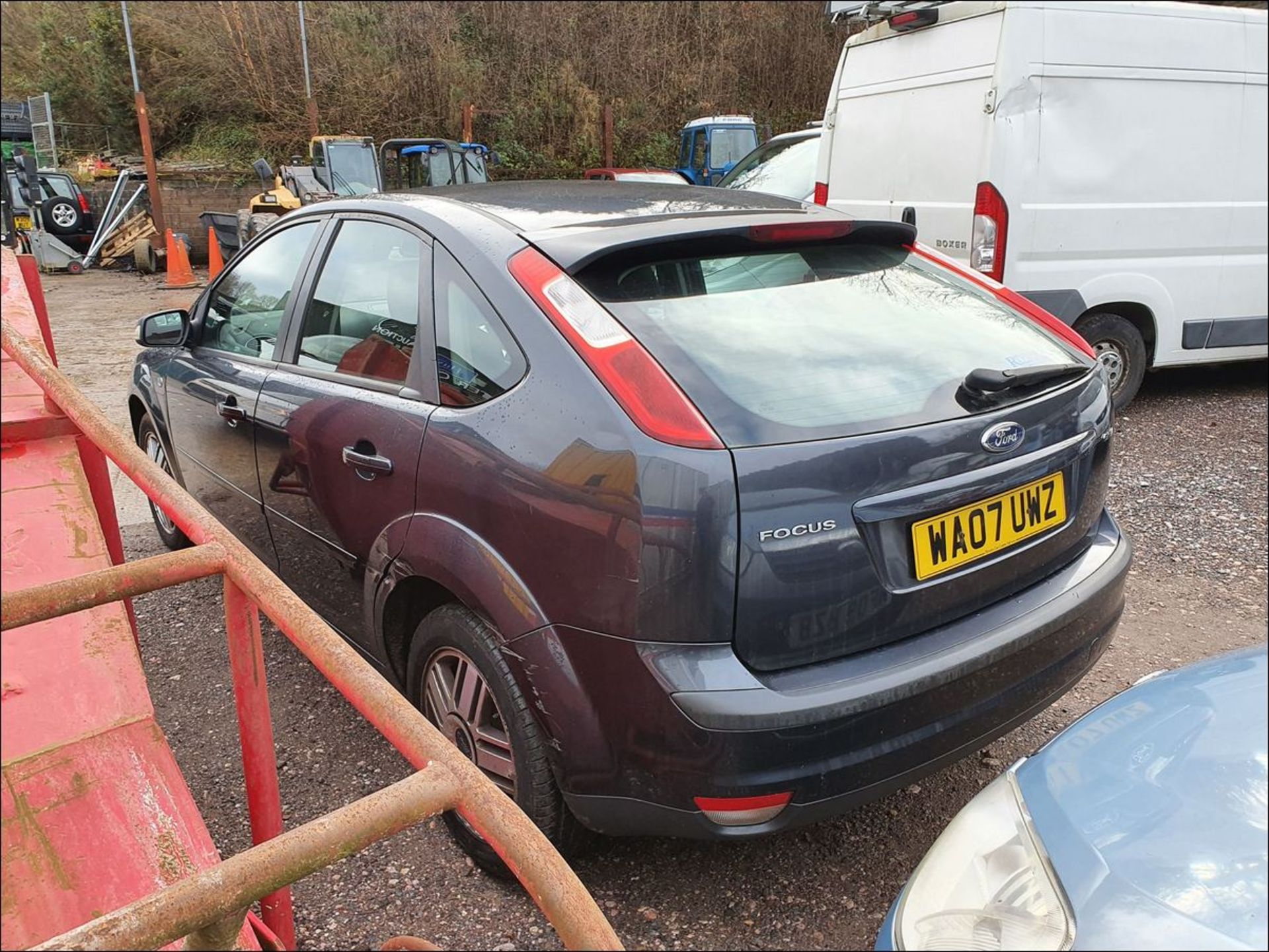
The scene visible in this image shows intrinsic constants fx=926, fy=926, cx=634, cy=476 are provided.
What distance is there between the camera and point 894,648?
183 centimetres

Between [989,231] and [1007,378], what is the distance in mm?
3343

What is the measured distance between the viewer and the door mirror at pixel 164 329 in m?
3.43

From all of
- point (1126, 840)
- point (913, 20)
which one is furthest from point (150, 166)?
point (1126, 840)

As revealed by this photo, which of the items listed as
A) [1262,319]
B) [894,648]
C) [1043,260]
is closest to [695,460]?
[894,648]

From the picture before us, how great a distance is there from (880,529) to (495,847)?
1.09 m

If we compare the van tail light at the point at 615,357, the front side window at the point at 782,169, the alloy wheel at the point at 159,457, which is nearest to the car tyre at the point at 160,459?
the alloy wheel at the point at 159,457

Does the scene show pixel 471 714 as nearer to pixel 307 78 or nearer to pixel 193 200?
pixel 193 200

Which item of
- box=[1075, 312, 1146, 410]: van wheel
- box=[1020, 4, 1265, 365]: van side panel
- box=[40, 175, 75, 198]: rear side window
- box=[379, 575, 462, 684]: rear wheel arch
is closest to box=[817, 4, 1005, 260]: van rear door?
box=[1020, 4, 1265, 365]: van side panel

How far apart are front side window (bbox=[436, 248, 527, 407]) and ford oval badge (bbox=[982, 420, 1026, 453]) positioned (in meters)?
0.99

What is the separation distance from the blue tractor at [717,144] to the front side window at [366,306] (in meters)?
14.1

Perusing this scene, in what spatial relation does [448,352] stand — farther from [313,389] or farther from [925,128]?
[925,128]

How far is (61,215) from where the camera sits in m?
16.6

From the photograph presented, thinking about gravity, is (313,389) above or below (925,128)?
below

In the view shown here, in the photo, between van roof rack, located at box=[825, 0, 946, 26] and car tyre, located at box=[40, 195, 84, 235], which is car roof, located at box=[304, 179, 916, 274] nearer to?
van roof rack, located at box=[825, 0, 946, 26]
